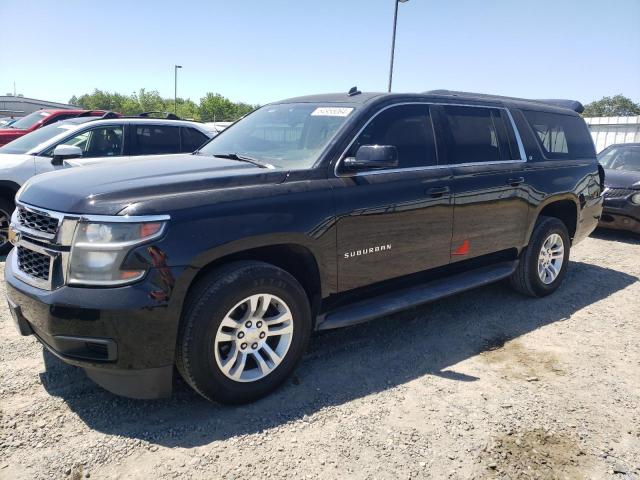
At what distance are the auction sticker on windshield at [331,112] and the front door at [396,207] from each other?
0.22 m

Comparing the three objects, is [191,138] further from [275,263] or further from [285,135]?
[275,263]

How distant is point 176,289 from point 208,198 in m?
0.54

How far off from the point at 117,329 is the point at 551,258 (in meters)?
4.43

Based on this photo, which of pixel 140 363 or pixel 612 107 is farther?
pixel 612 107

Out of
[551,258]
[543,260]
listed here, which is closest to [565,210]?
[551,258]

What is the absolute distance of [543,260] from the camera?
201 inches

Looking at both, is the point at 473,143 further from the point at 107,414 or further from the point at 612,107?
the point at 612,107

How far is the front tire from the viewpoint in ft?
8.94

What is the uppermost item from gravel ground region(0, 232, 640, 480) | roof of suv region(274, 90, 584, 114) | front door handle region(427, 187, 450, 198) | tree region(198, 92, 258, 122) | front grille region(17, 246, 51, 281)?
tree region(198, 92, 258, 122)

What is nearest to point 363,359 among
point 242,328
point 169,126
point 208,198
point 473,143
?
point 242,328

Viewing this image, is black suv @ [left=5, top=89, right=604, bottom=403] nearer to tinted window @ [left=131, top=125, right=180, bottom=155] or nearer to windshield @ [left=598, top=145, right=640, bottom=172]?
tinted window @ [left=131, top=125, right=180, bottom=155]

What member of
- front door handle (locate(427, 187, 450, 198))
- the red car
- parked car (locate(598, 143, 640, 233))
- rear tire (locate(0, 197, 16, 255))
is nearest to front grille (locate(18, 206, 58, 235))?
front door handle (locate(427, 187, 450, 198))

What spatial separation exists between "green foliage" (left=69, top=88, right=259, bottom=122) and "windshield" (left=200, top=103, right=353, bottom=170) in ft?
215

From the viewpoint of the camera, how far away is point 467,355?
386 cm
